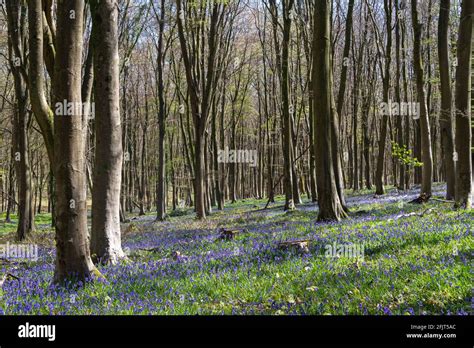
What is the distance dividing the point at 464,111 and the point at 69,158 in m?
10.1

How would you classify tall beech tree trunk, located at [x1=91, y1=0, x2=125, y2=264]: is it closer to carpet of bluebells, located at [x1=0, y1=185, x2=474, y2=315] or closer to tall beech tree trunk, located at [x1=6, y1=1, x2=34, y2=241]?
carpet of bluebells, located at [x1=0, y1=185, x2=474, y2=315]

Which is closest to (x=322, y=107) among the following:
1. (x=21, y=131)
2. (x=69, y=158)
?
(x=69, y=158)

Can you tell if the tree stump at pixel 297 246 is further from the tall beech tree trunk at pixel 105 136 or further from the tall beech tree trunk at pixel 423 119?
the tall beech tree trunk at pixel 423 119

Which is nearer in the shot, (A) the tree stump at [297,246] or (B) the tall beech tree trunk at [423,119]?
(A) the tree stump at [297,246]

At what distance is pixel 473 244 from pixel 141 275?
17.2ft

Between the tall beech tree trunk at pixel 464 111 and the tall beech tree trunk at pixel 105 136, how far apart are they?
8.97 meters

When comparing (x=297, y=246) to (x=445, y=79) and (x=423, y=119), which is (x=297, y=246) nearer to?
(x=445, y=79)

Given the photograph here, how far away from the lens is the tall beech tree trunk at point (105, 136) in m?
8.20

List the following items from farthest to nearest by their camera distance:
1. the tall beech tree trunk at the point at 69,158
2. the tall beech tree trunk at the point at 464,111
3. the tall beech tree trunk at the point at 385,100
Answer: the tall beech tree trunk at the point at 385,100 < the tall beech tree trunk at the point at 464,111 < the tall beech tree trunk at the point at 69,158

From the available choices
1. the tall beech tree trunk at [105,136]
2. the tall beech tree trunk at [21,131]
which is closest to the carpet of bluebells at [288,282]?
the tall beech tree trunk at [105,136]

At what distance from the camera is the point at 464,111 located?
11.0 metres

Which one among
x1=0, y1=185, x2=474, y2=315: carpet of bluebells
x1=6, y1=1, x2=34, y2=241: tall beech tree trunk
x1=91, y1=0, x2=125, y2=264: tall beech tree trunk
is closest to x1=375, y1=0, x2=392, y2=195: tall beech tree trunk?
x1=0, y1=185, x2=474, y2=315: carpet of bluebells
